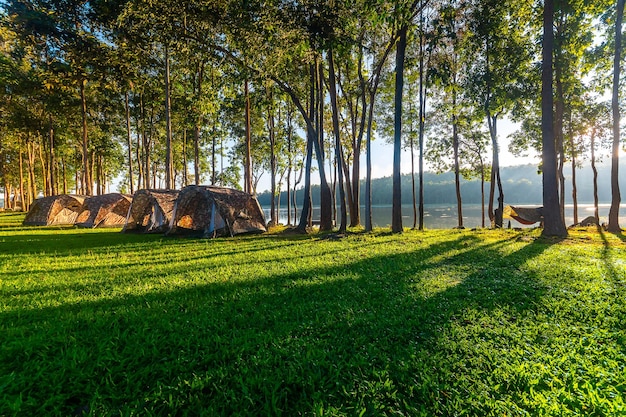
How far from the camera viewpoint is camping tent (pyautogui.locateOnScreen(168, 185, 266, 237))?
13273 mm

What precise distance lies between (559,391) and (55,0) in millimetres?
25011

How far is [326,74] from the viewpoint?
60.3 feet

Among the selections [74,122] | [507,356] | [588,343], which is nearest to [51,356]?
[507,356]

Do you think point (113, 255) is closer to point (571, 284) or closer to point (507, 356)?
point (507, 356)

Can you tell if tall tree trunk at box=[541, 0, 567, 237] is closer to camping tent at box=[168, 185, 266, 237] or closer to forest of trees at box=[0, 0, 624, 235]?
forest of trees at box=[0, 0, 624, 235]

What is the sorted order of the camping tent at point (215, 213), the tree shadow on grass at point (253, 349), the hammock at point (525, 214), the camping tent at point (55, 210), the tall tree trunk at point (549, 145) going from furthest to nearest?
the hammock at point (525, 214)
the camping tent at point (55, 210)
the camping tent at point (215, 213)
the tall tree trunk at point (549, 145)
the tree shadow on grass at point (253, 349)

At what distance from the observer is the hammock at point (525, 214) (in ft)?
63.9

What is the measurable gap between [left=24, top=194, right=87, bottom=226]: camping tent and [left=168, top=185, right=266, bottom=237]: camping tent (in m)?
10.8

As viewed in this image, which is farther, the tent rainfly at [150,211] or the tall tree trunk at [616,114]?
the tent rainfly at [150,211]

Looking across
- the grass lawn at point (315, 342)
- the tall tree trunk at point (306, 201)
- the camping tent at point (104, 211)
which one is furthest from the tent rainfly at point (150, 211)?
the grass lawn at point (315, 342)

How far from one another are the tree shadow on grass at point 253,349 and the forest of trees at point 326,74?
6492 mm

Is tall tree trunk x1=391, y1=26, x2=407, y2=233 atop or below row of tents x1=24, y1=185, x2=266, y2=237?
atop

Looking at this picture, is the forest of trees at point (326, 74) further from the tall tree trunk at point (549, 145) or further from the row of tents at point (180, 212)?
the row of tents at point (180, 212)

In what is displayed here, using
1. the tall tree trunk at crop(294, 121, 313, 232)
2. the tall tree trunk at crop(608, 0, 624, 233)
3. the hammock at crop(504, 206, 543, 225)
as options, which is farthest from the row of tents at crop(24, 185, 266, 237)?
the hammock at crop(504, 206, 543, 225)
